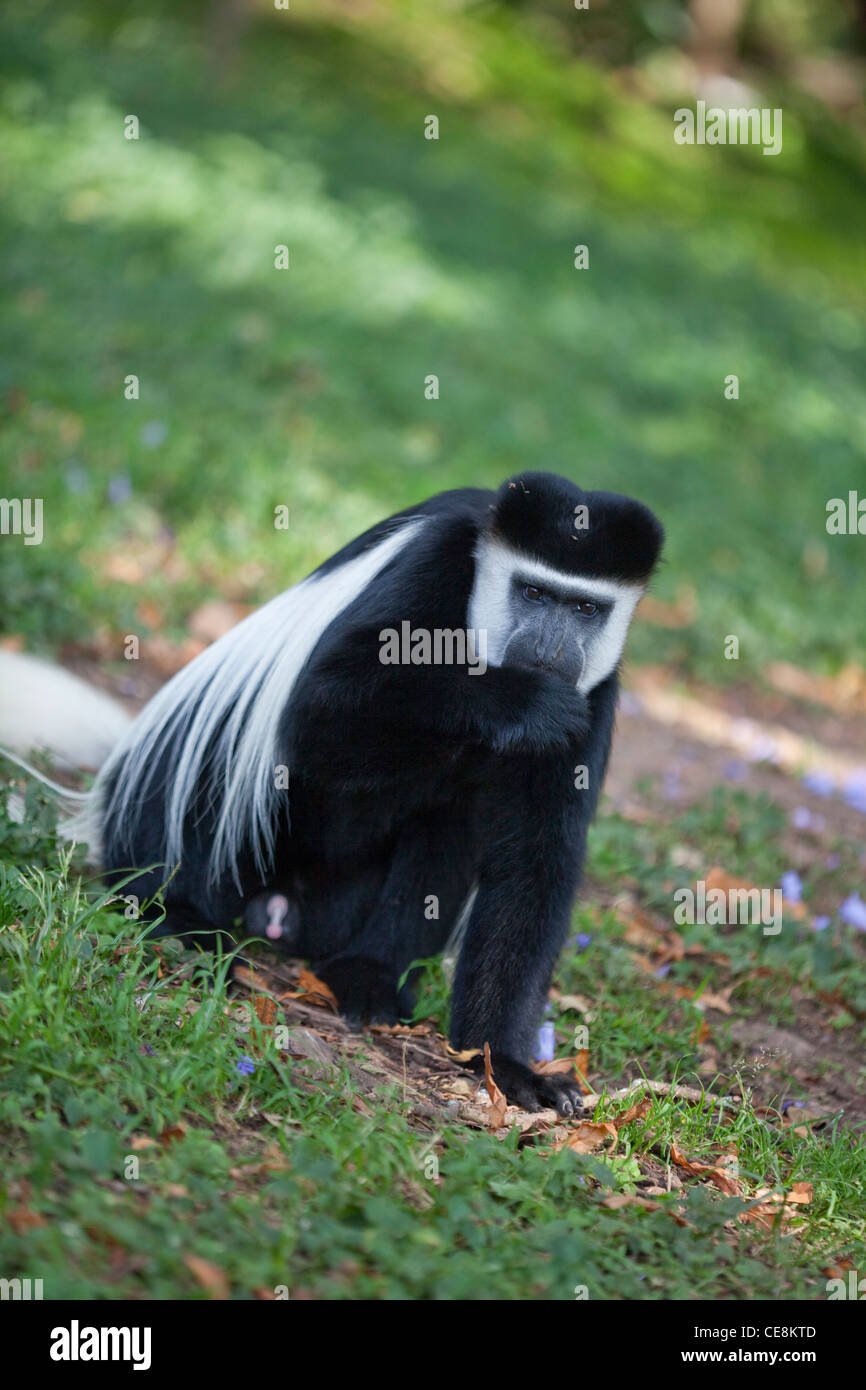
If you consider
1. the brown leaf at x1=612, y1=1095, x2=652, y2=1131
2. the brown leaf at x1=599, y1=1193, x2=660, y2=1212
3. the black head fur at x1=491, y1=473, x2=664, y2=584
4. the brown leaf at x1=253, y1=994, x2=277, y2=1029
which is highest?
the black head fur at x1=491, y1=473, x2=664, y2=584

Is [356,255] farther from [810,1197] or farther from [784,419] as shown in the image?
[810,1197]

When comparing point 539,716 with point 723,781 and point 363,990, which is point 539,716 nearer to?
point 363,990

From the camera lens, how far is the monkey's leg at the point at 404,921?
305 centimetres

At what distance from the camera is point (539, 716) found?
2832 millimetres

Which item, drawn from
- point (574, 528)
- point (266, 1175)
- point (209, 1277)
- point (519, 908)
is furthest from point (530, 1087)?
point (574, 528)

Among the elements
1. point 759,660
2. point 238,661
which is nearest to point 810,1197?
point 238,661

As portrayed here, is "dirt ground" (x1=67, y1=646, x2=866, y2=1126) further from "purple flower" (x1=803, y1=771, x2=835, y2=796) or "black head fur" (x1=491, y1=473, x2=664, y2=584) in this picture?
"black head fur" (x1=491, y1=473, x2=664, y2=584)

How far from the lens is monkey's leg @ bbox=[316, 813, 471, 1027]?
120 inches

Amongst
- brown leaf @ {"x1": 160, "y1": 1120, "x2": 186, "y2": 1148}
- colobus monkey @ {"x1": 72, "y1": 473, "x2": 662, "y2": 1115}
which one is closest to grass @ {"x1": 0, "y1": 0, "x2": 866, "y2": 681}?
colobus monkey @ {"x1": 72, "y1": 473, "x2": 662, "y2": 1115}

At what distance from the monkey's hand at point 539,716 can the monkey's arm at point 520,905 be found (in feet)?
0.51

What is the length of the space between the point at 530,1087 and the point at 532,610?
1091 millimetres

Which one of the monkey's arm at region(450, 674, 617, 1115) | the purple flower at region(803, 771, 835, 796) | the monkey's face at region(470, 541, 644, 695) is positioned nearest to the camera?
the monkey's arm at region(450, 674, 617, 1115)

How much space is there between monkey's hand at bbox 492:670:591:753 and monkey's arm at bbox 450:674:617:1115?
155 millimetres

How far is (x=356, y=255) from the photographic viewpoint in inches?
370
